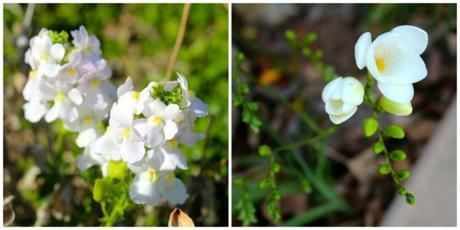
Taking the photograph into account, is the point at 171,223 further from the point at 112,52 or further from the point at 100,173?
the point at 112,52

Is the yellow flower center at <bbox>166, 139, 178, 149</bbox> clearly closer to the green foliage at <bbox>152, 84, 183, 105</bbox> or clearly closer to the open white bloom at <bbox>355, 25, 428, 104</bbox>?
the green foliage at <bbox>152, 84, 183, 105</bbox>

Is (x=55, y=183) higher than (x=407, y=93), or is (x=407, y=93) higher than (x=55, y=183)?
(x=407, y=93)

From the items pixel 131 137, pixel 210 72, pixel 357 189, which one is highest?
pixel 210 72

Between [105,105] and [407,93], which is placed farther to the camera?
[105,105]

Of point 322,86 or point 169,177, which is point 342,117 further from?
point 322,86

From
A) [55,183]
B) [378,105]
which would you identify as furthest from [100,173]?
[378,105]

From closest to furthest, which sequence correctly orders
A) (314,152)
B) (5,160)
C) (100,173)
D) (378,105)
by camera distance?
(378,105), (100,173), (5,160), (314,152)

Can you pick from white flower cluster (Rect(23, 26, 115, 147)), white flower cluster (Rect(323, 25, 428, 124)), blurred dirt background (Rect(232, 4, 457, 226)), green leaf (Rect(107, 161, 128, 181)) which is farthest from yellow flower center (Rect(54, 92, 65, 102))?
blurred dirt background (Rect(232, 4, 457, 226))

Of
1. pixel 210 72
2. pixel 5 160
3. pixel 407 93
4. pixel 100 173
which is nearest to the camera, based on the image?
pixel 407 93

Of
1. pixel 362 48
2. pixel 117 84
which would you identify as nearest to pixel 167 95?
pixel 362 48
